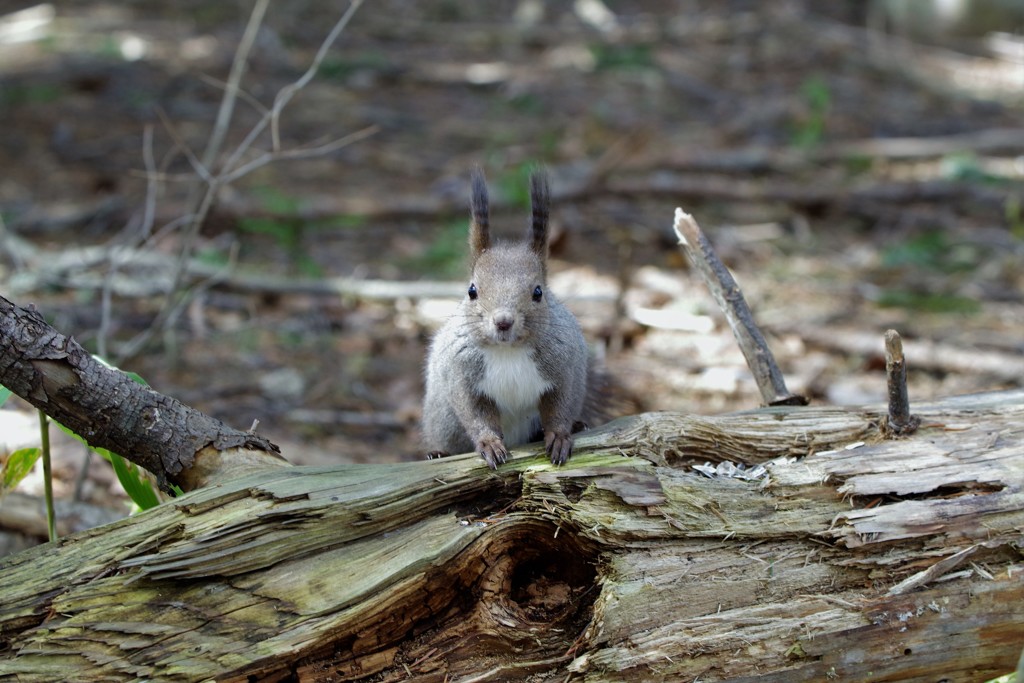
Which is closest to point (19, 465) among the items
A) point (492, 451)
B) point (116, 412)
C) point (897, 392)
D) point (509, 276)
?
point (116, 412)

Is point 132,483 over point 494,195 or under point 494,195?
under

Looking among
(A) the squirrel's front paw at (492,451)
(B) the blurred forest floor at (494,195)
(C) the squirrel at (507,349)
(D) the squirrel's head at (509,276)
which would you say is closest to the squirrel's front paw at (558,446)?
(C) the squirrel at (507,349)

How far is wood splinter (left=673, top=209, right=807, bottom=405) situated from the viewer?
3.44m

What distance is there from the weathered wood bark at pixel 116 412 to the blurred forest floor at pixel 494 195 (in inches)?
52.9

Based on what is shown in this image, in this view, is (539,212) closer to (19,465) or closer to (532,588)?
(532,588)

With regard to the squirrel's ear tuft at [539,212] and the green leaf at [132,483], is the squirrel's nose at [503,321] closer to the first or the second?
the squirrel's ear tuft at [539,212]

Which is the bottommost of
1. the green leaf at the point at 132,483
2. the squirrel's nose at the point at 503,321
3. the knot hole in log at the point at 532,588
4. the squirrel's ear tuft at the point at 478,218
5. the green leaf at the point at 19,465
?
the knot hole in log at the point at 532,588

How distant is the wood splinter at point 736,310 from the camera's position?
3.44 meters

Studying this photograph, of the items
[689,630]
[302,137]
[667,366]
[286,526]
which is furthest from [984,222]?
[286,526]

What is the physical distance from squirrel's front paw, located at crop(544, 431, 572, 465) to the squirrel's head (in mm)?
343

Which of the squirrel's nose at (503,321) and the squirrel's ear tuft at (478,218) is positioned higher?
the squirrel's ear tuft at (478,218)

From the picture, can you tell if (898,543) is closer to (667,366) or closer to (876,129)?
(667,366)

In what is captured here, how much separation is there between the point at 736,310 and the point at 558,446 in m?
1.00

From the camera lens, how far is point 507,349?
10.4 ft
